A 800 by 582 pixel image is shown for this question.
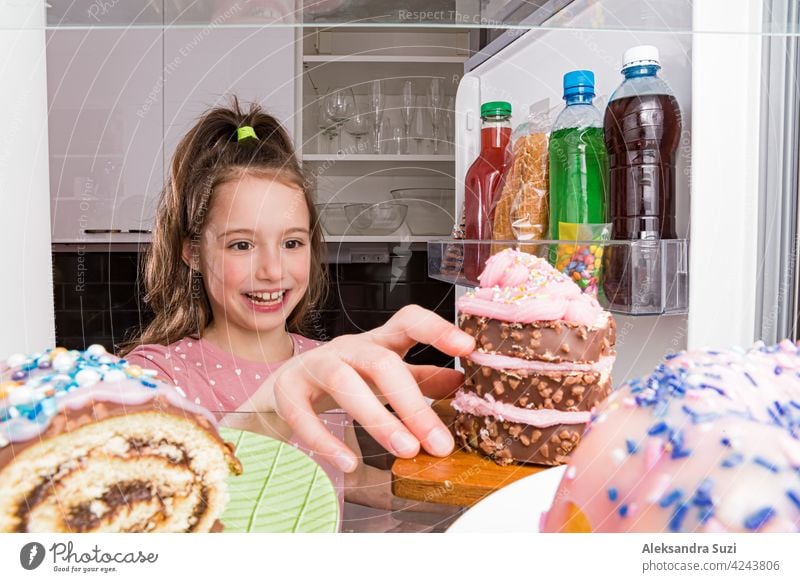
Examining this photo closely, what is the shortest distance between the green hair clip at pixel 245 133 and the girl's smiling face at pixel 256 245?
27 mm

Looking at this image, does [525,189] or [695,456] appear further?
[525,189]

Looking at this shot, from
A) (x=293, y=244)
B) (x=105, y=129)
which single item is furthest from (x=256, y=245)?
(x=105, y=129)

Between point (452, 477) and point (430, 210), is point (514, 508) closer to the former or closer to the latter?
point (452, 477)

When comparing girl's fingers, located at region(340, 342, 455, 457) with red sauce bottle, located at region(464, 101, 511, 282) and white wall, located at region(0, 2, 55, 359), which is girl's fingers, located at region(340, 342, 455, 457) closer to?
red sauce bottle, located at region(464, 101, 511, 282)

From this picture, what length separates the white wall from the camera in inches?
15.7

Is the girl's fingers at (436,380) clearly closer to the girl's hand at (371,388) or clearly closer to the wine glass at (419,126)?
the girl's hand at (371,388)

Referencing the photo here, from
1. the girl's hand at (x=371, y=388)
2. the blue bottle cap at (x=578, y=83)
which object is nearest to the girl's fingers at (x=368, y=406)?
the girl's hand at (x=371, y=388)

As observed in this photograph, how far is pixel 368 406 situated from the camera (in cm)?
39

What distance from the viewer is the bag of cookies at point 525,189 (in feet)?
1.39

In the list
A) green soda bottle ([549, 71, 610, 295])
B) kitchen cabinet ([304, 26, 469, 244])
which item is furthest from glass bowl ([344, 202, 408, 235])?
green soda bottle ([549, 71, 610, 295])

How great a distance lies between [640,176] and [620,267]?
6 centimetres

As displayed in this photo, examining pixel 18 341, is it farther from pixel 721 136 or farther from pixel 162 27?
pixel 721 136

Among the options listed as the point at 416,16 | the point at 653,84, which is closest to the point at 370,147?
the point at 416,16

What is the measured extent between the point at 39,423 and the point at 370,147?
0.81 ft
